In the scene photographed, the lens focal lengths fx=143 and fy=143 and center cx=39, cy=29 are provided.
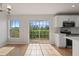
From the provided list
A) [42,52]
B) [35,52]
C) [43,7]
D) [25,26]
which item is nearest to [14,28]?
[25,26]

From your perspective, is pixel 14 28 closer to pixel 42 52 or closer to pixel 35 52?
pixel 35 52

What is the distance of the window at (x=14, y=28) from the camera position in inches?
360

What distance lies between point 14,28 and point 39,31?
5.35 feet

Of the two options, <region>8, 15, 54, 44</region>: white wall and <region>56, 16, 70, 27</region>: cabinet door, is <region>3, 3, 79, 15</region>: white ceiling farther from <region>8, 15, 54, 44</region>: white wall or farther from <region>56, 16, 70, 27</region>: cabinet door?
<region>8, 15, 54, 44</region>: white wall

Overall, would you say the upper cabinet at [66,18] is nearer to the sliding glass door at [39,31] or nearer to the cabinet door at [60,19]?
the cabinet door at [60,19]

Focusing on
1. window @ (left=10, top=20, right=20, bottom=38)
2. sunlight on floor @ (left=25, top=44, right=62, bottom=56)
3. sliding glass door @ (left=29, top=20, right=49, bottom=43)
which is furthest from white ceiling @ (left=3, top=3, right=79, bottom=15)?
sunlight on floor @ (left=25, top=44, right=62, bottom=56)

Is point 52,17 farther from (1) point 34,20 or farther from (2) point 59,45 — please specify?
(2) point 59,45

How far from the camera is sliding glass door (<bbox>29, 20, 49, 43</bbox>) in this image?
9261 mm

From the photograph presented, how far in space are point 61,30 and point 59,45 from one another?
1.39 m

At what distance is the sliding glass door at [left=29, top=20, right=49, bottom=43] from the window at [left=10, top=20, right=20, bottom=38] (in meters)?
0.84

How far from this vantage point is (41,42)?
9297 mm

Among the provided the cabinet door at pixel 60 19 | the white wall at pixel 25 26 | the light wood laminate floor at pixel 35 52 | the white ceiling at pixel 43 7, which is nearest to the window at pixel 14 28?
the white wall at pixel 25 26

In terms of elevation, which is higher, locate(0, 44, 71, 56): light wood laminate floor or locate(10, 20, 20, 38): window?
locate(10, 20, 20, 38): window

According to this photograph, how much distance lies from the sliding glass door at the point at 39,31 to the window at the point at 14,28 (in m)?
0.84
